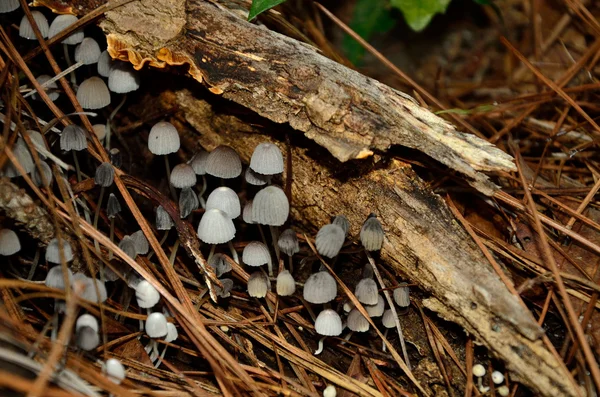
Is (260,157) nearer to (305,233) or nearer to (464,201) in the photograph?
(305,233)

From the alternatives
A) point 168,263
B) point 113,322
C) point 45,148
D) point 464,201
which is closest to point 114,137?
point 45,148

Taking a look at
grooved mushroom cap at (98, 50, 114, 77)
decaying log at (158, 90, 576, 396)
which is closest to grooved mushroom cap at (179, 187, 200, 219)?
decaying log at (158, 90, 576, 396)

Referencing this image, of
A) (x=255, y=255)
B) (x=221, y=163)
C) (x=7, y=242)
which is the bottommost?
(x=7, y=242)

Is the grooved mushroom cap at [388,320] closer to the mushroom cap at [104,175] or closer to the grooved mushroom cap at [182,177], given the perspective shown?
Result: the grooved mushroom cap at [182,177]

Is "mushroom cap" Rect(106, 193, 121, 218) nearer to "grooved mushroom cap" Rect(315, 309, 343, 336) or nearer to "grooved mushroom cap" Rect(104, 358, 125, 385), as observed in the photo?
"grooved mushroom cap" Rect(104, 358, 125, 385)

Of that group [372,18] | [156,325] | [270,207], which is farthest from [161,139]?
[372,18]

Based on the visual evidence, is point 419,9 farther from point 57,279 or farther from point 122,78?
point 57,279
